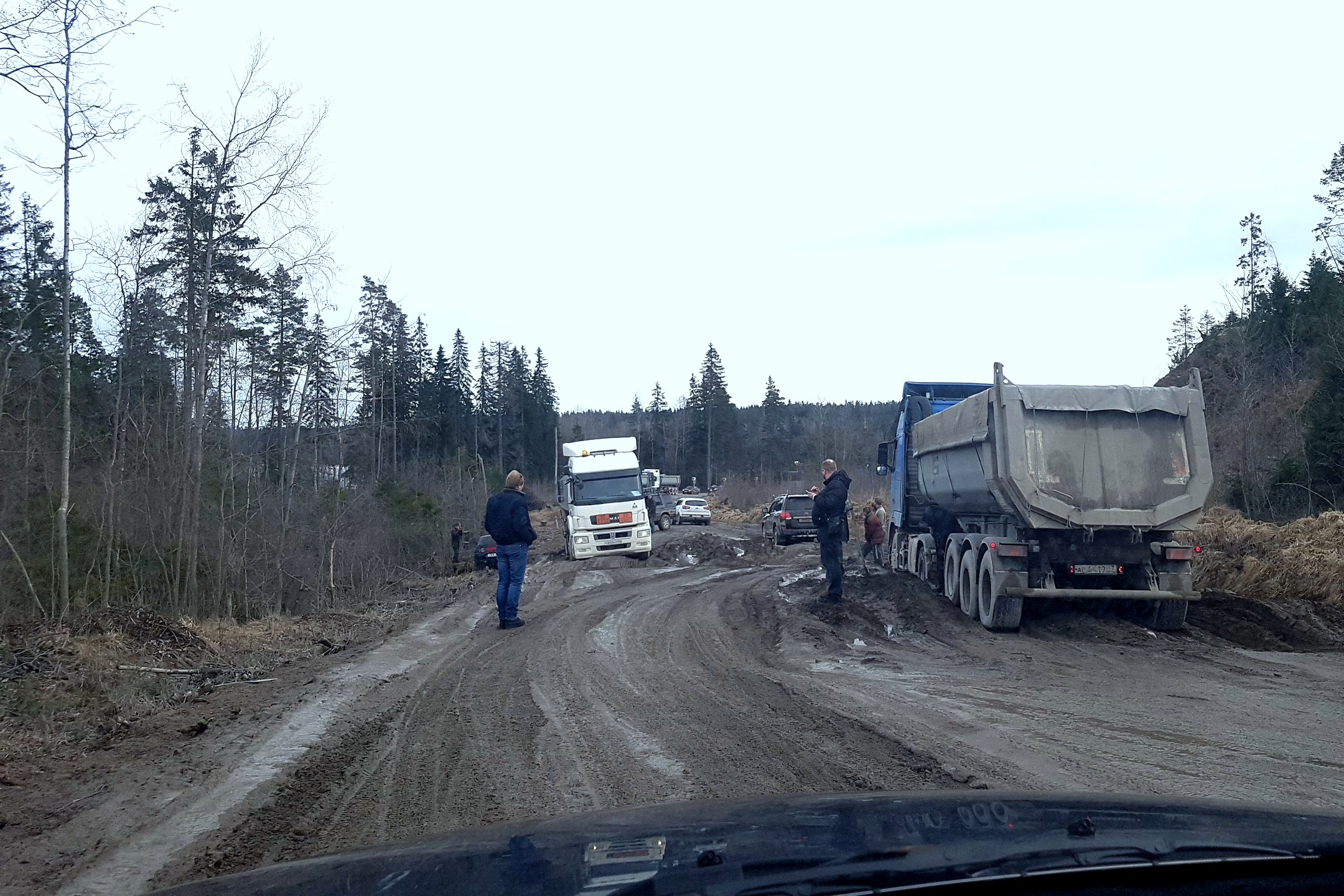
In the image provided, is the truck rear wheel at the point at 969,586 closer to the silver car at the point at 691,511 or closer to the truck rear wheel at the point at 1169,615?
the truck rear wheel at the point at 1169,615

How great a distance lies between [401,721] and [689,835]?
4852 millimetres

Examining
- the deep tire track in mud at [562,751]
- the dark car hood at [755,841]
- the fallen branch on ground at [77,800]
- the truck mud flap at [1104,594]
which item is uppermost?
the dark car hood at [755,841]

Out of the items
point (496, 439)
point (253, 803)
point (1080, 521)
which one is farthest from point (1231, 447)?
point (496, 439)

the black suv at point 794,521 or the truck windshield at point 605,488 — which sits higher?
the truck windshield at point 605,488

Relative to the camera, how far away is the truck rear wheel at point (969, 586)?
543 inches

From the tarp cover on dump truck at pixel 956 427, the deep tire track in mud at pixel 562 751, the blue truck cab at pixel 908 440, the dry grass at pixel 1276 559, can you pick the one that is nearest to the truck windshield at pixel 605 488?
the blue truck cab at pixel 908 440

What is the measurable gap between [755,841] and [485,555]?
94.4ft

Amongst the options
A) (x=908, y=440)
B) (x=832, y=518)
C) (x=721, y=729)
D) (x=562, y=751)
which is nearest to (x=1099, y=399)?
(x=832, y=518)

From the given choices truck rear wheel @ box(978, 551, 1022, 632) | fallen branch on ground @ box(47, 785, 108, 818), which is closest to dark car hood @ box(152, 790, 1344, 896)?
fallen branch on ground @ box(47, 785, 108, 818)

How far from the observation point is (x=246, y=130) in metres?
19.4

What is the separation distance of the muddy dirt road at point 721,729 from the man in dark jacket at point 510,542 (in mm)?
548

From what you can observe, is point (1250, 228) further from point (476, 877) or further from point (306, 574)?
point (476, 877)

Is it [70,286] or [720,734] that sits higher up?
[70,286]

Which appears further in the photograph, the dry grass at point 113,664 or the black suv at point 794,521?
the black suv at point 794,521
